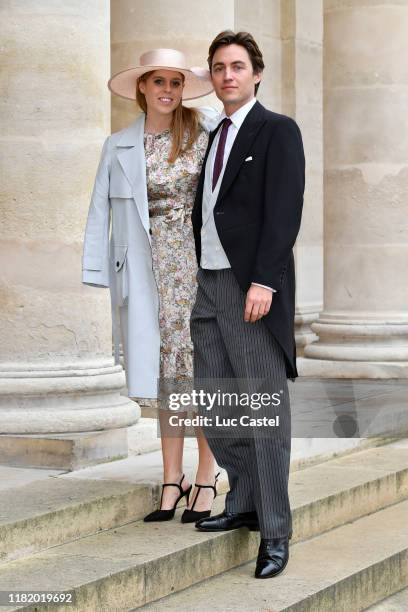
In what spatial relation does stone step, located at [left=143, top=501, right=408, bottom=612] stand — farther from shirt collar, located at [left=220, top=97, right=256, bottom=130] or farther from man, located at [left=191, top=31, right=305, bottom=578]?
shirt collar, located at [left=220, top=97, right=256, bottom=130]

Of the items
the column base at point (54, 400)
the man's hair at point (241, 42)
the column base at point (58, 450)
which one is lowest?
the column base at point (58, 450)

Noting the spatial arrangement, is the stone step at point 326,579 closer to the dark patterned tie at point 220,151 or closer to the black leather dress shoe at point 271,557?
the black leather dress shoe at point 271,557

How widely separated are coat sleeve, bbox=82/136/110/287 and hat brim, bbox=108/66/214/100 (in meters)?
0.32

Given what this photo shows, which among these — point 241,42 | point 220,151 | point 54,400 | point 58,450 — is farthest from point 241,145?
point 54,400

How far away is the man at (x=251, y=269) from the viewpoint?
579cm

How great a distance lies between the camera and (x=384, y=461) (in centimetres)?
859

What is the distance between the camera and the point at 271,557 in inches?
235

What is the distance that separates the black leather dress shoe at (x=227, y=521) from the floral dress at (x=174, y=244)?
0.68 m

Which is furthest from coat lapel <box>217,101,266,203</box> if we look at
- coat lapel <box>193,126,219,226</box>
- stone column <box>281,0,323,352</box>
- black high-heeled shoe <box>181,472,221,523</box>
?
stone column <box>281,0,323,352</box>

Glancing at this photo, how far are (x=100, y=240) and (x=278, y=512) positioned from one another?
5.05 ft

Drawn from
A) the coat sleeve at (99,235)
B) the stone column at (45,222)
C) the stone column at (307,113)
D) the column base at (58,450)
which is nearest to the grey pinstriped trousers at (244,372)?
the coat sleeve at (99,235)

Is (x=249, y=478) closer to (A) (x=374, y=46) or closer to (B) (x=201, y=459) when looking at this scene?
(B) (x=201, y=459)

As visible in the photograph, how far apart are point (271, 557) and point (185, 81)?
7.50ft

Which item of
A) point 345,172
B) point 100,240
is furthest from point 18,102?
point 345,172
